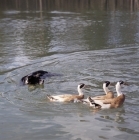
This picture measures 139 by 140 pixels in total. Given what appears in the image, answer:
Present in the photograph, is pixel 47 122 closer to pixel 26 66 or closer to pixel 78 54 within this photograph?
pixel 26 66

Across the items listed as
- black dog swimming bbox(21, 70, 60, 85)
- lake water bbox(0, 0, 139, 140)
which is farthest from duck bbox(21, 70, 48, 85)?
lake water bbox(0, 0, 139, 140)

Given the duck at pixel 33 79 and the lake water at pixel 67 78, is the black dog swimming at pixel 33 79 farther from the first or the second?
the lake water at pixel 67 78

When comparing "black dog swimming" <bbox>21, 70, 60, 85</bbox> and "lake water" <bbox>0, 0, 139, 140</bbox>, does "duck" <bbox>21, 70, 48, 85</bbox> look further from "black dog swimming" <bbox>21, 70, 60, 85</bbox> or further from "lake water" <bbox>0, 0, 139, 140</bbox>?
"lake water" <bbox>0, 0, 139, 140</bbox>

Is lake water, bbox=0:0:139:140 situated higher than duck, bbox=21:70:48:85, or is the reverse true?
duck, bbox=21:70:48:85

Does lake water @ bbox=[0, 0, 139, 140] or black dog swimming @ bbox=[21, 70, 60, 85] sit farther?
black dog swimming @ bbox=[21, 70, 60, 85]

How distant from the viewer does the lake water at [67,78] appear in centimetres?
752

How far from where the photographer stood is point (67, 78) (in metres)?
11.3

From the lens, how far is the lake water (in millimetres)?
7520

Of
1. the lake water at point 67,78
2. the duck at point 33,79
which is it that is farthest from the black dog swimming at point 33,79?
the lake water at point 67,78

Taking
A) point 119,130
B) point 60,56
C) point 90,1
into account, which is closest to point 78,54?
point 60,56

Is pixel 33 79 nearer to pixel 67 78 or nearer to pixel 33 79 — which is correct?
pixel 33 79

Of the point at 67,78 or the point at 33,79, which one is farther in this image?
the point at 67,78

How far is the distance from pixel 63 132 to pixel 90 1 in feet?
140

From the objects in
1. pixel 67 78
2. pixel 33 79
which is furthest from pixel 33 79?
pixel 67 78
